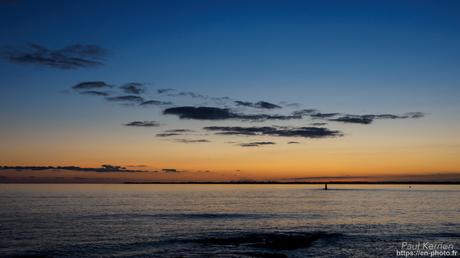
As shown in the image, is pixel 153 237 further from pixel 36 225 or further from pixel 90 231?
pixel 36 225

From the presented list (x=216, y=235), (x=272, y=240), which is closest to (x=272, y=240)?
(x=272, y=240)

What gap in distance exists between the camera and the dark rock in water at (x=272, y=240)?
51.0 metres

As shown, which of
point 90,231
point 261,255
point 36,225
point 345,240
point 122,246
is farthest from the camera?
point 36,225

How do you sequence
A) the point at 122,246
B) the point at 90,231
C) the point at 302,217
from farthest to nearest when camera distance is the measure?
the point at 302,217 → the point at 90,231 → the point at 122,246

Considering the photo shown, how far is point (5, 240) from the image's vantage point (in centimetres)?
5353

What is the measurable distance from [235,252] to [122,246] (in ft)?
47.3

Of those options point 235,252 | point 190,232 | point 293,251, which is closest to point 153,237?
point 190,232

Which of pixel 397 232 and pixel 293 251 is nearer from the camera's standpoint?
pixel 293 251

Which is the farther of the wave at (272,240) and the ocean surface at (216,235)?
the wave at (272,240)

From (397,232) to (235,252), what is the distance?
30444mm

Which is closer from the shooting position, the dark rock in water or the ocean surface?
the ocean surface

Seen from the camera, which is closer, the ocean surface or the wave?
the ocean surface

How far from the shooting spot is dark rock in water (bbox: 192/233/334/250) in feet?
167

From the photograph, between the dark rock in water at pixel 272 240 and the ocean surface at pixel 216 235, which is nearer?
the ocean surface at pixel 216 235
